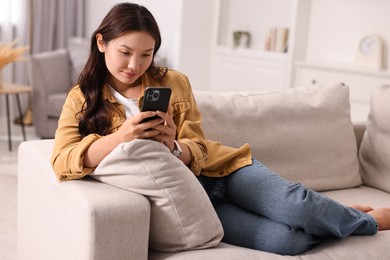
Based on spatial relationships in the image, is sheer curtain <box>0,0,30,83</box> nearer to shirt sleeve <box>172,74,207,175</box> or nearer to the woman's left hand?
shirt sleeve <box>172,74,207,175</box>

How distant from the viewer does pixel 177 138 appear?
2115mm

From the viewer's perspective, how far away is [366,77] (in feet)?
14.5

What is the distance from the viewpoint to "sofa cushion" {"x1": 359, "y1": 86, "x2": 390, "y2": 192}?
8.88 feet

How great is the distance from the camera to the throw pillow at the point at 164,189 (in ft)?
5.97

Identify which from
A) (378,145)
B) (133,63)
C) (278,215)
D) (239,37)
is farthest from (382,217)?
(239,37)

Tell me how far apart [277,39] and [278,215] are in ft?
10.7

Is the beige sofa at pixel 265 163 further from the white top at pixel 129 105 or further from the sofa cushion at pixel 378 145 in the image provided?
the white top at pixel 129 105

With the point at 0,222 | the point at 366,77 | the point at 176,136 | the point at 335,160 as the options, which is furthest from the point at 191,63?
the point at 176,136

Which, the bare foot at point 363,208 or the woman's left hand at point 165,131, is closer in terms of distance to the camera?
the woman's left hand at point 165,131

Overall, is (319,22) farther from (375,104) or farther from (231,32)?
(375,104)

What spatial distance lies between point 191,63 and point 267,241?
141 inches

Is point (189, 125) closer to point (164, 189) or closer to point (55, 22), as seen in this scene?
point (164, 189)

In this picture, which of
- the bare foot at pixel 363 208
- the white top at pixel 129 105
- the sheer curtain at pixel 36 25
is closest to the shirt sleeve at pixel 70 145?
the white top at pixel 129 105

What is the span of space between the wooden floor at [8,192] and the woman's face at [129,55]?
3.95ft
